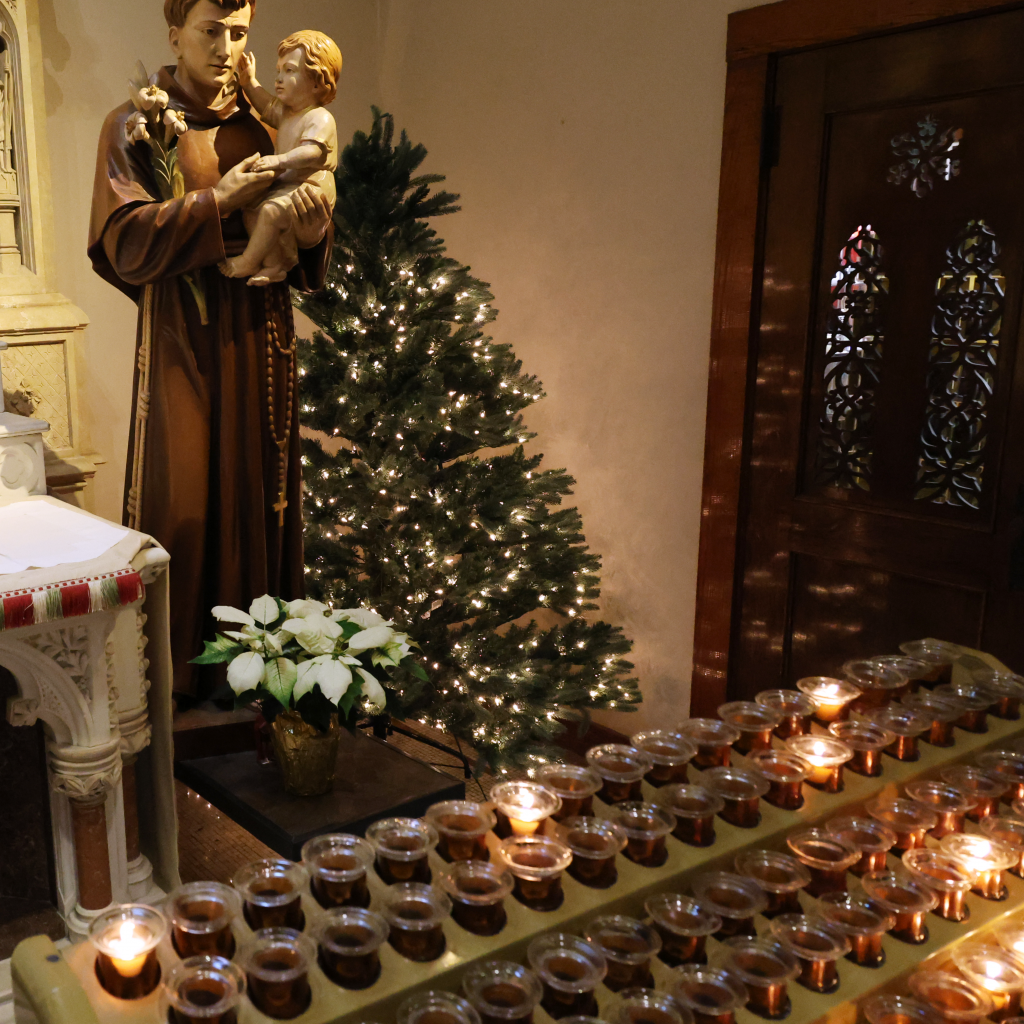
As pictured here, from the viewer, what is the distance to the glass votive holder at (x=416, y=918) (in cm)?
90

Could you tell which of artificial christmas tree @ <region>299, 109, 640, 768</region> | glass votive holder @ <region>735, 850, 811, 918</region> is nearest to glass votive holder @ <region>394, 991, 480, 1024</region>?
glass votive holder @ <region>735, 850, 811, 918</region>

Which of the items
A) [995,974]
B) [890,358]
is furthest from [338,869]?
[890,358]

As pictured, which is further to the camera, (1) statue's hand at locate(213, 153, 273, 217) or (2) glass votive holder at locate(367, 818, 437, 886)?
(1) statue's hand at locate(213, 153, 273, 217)

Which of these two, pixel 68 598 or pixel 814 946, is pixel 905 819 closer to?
pixel 814 946

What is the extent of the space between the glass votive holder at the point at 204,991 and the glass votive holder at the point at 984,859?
74cm

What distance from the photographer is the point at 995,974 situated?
3.16 feet

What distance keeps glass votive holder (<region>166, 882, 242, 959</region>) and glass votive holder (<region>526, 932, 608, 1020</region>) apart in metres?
0.26

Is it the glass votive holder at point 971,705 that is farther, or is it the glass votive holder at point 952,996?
the glass votive holder at point 971,705

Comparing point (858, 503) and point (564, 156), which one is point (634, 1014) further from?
point (564, 156)

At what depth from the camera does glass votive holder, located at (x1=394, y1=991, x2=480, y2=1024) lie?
0.83m

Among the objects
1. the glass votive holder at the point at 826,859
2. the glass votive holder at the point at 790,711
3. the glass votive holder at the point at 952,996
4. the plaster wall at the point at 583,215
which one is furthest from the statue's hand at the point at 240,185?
the glass votive holder at the point at 952,996

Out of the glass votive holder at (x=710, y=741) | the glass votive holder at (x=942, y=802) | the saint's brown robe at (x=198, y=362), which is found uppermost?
the saint's brown robe at (x=198, y=362)

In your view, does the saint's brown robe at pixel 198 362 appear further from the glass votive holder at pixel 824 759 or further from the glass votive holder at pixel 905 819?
the glass votive holder at pixel 905 819

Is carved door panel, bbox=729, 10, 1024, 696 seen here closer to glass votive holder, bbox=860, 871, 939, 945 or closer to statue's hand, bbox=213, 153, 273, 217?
statue's hand, bbox=213, 153, 273, 217
